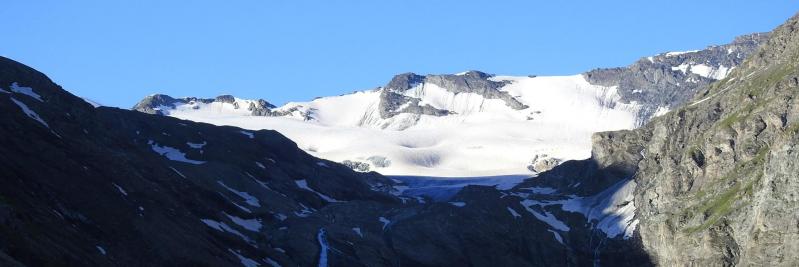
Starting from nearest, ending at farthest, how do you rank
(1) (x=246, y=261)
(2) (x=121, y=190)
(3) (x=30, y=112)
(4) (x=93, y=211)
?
(4) (x=93, y=211)
(2) (x=121, y=190)
(1) (x=246, y=261)
(3) (x=30, y=112)

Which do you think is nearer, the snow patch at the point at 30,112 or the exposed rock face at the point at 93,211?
the exposed rock face at the point at 93,211

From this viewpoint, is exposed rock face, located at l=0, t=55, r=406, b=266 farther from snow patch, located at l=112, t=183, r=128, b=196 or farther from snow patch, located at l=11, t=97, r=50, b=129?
snow patch, located at l=112, t=183, r=128, b=196

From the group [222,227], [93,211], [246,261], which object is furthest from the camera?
[222,227]

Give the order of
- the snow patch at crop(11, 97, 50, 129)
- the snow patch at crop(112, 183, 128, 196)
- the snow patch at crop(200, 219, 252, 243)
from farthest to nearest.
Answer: the snow patch at crop(200, 219, 252, 243) < the snow patch at crop(11, 97, 50, 129) < the snow patch at crop(112, 183, 128, 196)

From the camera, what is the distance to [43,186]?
461 ft

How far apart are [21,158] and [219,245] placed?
32003 millimetres

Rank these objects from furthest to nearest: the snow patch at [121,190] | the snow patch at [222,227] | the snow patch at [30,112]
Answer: the snow patch at [222,227] < the snow patch at [30,112] < the snow patch at [121,190]

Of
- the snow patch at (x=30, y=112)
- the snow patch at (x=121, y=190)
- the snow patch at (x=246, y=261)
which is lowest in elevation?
the snow patch at (x=246, y=261)

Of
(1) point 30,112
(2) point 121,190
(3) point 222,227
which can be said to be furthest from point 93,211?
(3) point 222,227

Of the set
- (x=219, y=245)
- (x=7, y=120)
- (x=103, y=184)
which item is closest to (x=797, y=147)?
(x=219, y=245)

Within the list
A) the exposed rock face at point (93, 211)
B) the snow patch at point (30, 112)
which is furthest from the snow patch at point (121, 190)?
the snow patch at point (30, 112)

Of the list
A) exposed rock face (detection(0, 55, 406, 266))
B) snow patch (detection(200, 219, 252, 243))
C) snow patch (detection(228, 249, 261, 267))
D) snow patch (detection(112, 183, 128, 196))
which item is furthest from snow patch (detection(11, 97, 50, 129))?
snow patch (detection(228, 249, 261, 267))

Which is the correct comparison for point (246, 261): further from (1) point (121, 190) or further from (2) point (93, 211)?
(2) point (93, 211)

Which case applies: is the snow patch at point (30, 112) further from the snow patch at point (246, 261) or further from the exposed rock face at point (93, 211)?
the snow patch at point (246, 261)
